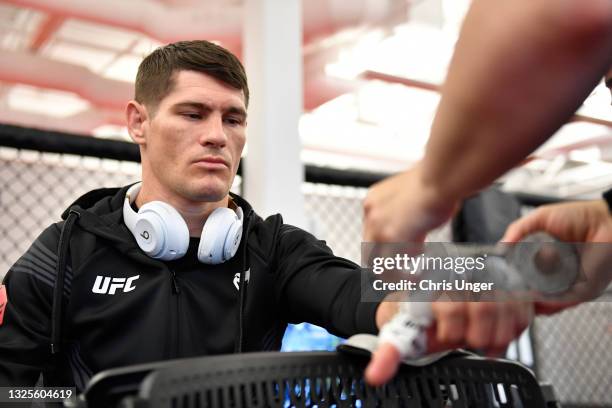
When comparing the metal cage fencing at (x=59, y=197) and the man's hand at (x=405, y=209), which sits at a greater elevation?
the metal cage fencing at (x=59, y=197)

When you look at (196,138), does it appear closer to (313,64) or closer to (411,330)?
(411,330)

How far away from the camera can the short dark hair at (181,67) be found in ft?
3.67

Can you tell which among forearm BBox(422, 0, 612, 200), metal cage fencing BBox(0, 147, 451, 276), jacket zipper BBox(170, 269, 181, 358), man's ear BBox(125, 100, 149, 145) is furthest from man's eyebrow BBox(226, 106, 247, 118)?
metal cage fencing BBox(0, 147, 451, 276)

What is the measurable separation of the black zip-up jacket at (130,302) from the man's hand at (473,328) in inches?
16.3

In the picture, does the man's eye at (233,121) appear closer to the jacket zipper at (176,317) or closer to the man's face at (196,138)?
the man's face at (196,138)

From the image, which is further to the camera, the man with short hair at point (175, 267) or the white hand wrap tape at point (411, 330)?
the man with short hair at point (175, 267)

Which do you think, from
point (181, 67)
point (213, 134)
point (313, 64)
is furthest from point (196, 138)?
point (313, 64)

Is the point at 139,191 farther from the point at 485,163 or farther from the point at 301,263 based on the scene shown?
the point at 485,163

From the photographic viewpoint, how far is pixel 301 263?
1054mm

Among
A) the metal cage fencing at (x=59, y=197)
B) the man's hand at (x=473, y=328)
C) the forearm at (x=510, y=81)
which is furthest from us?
the metal cage fencing at (x=59, y=197)

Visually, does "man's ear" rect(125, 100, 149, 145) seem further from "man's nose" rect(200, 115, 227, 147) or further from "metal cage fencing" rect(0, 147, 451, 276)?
"metal cage fencing" rect(0, 147, 451, 276)

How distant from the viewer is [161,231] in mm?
957

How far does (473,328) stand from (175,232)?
63 centimetres

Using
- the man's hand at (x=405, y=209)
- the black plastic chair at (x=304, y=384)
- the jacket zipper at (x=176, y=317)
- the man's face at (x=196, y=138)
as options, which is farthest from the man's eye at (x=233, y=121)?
the man's hand at (x=405, y=209)
